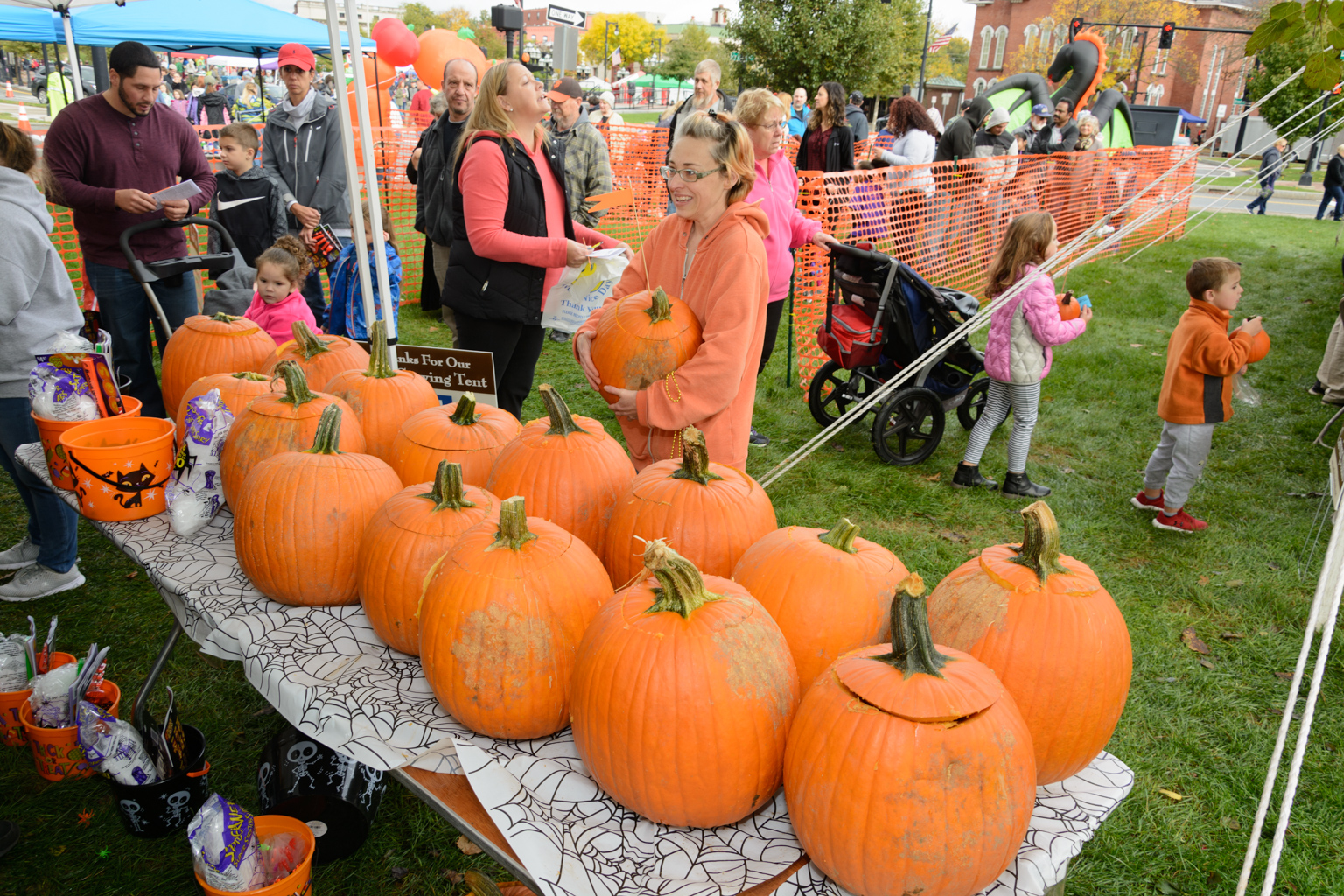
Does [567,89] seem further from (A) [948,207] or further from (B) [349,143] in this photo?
(B) [349,143]

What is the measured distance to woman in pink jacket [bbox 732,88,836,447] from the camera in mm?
4836

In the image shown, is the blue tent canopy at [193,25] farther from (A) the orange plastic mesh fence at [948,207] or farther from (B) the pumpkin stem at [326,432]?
(B) the pumpkin stem at [326,432]

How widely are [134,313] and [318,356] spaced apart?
8.65 ft

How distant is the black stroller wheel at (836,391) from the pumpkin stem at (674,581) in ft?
16.1

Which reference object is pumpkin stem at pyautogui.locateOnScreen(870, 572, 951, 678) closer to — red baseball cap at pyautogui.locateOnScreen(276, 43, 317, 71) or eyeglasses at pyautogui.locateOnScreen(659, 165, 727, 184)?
eyeglasses at pyautogui.locateOnScreen(659, 165, 727, 184)

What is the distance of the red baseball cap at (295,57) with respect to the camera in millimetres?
6578

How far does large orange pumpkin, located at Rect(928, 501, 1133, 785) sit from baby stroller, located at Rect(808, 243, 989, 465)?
165 inches

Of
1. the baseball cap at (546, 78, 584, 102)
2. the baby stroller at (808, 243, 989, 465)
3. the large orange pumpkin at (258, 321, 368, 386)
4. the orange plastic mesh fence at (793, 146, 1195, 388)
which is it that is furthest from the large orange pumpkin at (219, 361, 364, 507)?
the baseball cap at (546, 78, 584, 102)

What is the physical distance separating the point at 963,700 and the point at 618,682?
0.57 m

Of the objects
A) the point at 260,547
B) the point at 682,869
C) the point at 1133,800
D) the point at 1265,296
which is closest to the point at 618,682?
the point at 682,869

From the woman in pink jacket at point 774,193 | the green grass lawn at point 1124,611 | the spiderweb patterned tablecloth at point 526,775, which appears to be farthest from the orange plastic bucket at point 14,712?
Answer: the woman in pink jacket at point 774,193

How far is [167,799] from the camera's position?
2.68 metres

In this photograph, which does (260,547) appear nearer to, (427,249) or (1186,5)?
(427,249)

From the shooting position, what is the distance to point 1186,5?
51438 millimetres
